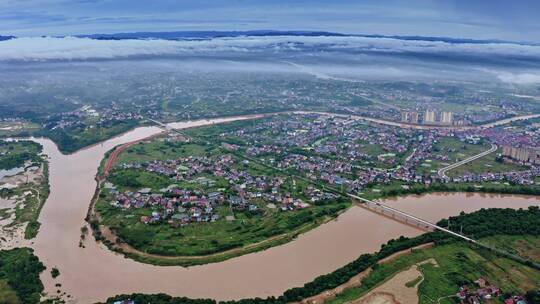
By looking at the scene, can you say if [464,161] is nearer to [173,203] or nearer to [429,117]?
[429,117]

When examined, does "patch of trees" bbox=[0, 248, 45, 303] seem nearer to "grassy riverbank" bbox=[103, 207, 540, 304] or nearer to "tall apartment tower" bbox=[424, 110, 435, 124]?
"grassy riverbank" bbox=[103, 207, 540, 304]

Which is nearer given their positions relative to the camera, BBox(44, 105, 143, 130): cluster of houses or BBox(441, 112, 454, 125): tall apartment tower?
BBox(441, 112, 454, 125): tall apartment tower

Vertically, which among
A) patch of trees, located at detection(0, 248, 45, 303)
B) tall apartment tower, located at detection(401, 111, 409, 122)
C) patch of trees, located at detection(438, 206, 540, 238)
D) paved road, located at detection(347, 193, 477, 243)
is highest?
tall apartment tower, located at detection(401, 111, 409, 122)

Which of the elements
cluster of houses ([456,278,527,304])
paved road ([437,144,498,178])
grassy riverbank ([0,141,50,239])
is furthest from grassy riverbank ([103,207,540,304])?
grassy riverbank ([0,141,50,239])

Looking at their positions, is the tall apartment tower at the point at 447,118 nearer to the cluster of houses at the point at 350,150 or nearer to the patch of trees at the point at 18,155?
the cluster of houses at the point at 350,150

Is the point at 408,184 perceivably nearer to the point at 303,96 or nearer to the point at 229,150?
the point at 229,150

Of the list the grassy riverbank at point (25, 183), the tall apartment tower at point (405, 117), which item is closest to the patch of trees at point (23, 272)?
the grassy riverbank at point (25, 183)

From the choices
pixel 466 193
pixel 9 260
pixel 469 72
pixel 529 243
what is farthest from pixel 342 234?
pixel 469 72
